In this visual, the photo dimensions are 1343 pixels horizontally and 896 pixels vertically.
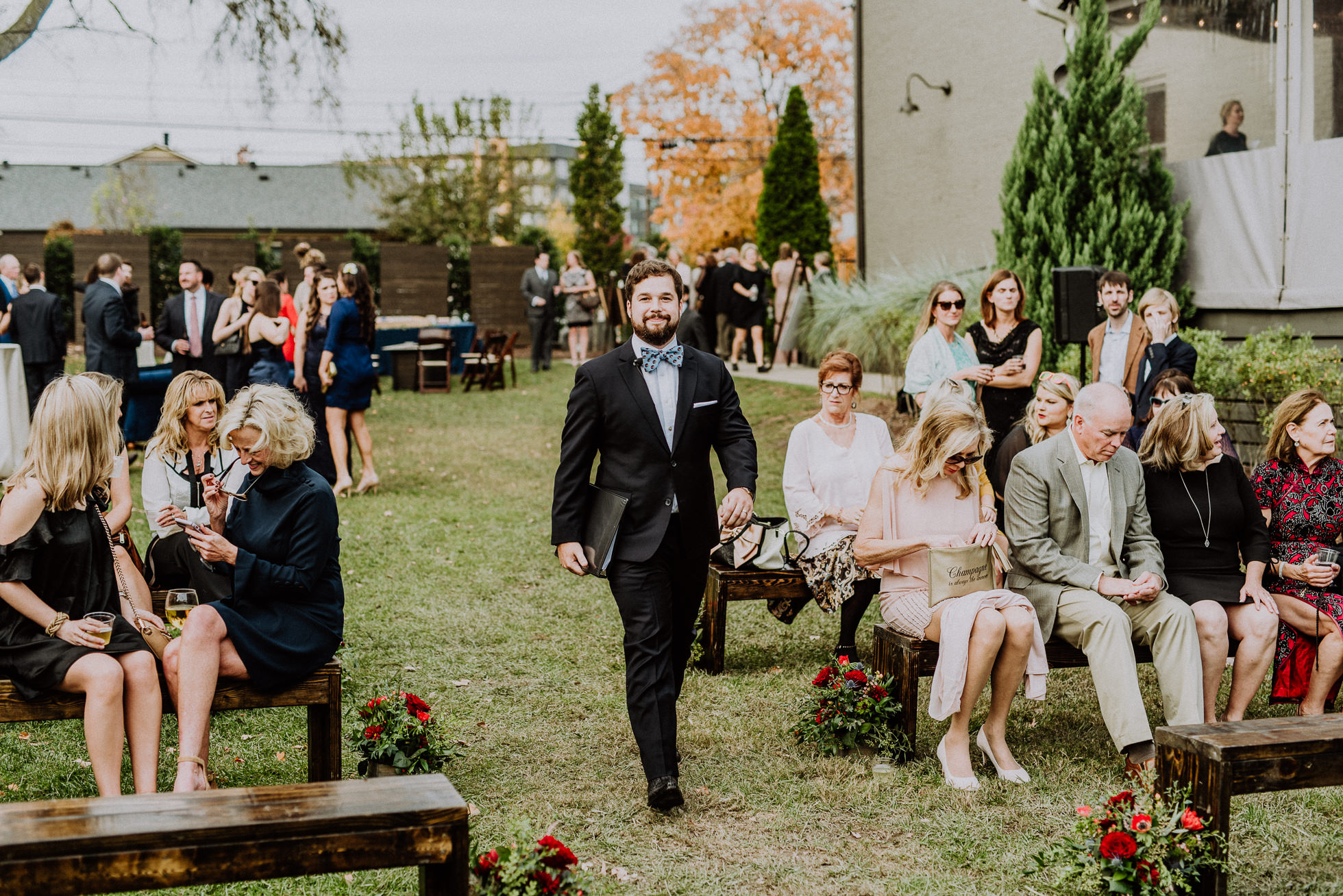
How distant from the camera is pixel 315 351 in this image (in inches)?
423

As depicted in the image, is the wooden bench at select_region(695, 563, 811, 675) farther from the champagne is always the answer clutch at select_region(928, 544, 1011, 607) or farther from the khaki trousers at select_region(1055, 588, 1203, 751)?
the khaki trousers at select_region(1055, 588, 1203, 751)

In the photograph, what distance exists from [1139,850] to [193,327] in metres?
10.0

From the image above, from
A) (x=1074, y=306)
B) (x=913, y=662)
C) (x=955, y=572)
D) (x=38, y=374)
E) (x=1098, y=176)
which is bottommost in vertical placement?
(x=913, y=662)

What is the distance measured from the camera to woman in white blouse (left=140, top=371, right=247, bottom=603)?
215 inches

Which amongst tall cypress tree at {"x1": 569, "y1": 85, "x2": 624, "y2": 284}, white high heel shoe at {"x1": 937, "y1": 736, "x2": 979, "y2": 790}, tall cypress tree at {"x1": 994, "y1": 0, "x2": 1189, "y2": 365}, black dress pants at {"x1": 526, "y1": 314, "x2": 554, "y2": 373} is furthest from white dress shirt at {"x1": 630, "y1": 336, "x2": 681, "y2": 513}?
tall cypress tree at {"x1": 569, "y1": 85, "x2": 624, "y2": 284}

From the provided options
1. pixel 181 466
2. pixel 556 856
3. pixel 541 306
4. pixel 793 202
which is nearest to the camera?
pixel 556 856

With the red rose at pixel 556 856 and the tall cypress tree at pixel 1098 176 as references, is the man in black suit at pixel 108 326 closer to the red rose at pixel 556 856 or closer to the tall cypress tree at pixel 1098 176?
the tall cypress tree at pixel 1098 176

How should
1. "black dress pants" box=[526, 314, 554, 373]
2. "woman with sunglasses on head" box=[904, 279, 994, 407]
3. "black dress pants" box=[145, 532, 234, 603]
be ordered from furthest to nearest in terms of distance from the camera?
"black dress pants" box=[526, 314, 554, 373], "woman with sunglasses on head" box=[904, 279, 994, 407], "black dress pants" box=[145, 532, 234, 603]

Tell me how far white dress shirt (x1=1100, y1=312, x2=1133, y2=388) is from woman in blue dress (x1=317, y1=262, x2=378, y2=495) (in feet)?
19.3

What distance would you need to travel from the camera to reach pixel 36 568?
4184 mm

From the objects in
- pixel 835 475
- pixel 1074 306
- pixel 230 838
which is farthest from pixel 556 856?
pixel 1074 306

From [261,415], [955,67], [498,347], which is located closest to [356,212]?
[498,347]

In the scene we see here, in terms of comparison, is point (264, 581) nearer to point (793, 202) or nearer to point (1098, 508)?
point (1098, 508)

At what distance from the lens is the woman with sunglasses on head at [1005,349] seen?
8.02 m
